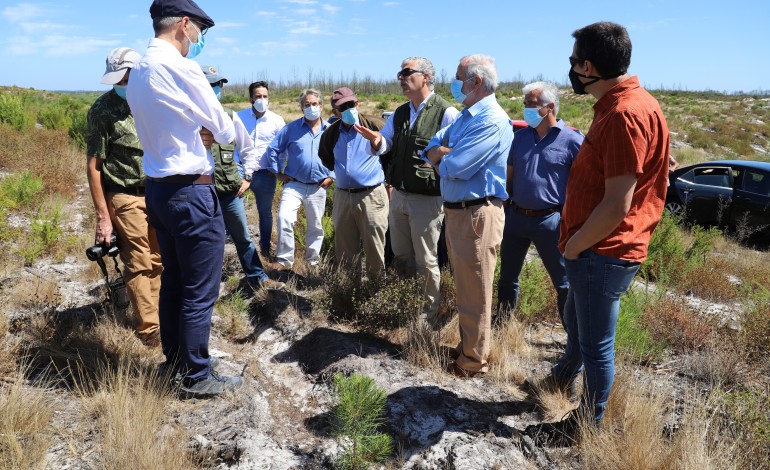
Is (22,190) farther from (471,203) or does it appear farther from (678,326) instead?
(678,326)

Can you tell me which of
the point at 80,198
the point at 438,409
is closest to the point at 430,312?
the point at 438,409

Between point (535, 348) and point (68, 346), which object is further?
point (535, 348)

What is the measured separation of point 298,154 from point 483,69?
290 cm

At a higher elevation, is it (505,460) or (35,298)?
(35,298)

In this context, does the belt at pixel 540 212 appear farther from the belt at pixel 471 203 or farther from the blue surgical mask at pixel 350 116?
the blue surgical mask at pixel 350 116

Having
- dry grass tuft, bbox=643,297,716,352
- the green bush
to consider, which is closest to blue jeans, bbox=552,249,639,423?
dry grass tuft, bbox=643,297,716,352

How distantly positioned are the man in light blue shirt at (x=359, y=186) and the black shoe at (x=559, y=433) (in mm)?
2156

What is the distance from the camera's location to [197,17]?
9.71 feet

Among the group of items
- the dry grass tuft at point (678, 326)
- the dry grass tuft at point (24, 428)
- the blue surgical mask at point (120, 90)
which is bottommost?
the dry grass tuft at point (678, 326)

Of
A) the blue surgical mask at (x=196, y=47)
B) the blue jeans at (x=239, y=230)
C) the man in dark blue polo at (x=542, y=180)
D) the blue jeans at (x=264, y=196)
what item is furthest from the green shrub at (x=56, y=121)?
the man in dark blue polo at (x=542, y=180)

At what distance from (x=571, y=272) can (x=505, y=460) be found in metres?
1.09

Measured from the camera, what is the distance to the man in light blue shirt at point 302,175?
19.1 ft

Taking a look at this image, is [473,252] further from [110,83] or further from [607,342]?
[110,83]

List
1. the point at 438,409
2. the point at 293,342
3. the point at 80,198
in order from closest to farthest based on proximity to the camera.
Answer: the point at 438,409, the point at 293,342, the point at 80,198
